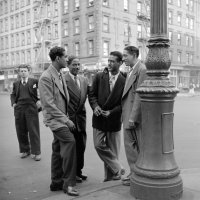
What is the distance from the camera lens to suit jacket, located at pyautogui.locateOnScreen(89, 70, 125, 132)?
4809mm

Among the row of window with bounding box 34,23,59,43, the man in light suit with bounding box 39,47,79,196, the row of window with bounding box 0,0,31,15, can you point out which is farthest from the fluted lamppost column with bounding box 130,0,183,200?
the row of window with bounding box 0,0,31,15

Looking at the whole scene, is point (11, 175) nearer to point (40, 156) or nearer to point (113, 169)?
point (40, 156)

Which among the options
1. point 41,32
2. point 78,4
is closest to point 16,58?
point 41,32

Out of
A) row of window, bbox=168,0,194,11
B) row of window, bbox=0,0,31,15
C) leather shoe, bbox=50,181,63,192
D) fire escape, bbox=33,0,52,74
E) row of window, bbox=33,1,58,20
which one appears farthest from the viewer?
row of window, bbox=168,0,194,11

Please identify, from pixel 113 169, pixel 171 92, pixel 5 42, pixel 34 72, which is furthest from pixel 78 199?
pixel 5 42

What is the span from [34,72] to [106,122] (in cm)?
3810

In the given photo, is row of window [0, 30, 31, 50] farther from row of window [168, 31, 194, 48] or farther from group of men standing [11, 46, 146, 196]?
group of men standing [11, 46, 146, 196]

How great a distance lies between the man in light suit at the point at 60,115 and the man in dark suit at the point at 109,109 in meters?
0.61

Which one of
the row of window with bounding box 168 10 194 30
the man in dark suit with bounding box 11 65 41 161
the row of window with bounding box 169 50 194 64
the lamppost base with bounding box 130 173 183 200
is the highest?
the row of window with bounding box 168 10 194 30

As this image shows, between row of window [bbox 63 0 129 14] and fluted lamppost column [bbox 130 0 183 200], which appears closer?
fluted lamppost column [bbox 130 0 183 200]

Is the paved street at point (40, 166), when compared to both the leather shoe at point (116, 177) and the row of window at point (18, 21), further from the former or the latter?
the row of window at point (18, 21)

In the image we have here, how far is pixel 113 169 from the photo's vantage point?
489 cm

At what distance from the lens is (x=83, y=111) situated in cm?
503

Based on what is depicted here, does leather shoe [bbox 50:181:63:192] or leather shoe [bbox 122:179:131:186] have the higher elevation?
leather shoe [bbox 122:179:131:186]
